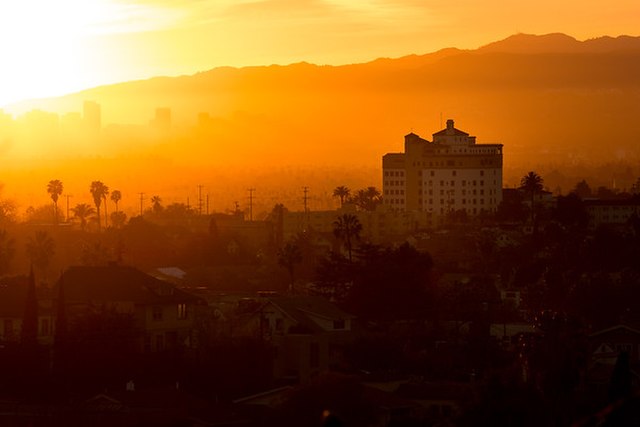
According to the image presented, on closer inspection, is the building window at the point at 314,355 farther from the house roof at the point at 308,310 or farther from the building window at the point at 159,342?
the building window at the point at 159,342

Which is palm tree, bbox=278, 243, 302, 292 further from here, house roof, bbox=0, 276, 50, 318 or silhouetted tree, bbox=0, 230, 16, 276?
house roof, bbox=0, 276, 50, 318

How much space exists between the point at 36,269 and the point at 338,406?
202ft

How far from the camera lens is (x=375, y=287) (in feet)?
251

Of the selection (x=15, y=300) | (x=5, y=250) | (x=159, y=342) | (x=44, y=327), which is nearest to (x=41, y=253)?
Answer: (x=5, y=250)

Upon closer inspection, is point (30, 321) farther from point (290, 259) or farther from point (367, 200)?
point (367, 200)

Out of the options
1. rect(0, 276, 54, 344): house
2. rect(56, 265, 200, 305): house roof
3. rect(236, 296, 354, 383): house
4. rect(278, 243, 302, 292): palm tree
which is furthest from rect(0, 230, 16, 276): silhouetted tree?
rect(56, 265, 200, 305): house roof

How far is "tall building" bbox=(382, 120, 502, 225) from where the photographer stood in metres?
169

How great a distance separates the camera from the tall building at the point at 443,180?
169000 millimetres

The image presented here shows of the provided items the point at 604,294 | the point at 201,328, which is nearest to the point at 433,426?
the point at 201,328

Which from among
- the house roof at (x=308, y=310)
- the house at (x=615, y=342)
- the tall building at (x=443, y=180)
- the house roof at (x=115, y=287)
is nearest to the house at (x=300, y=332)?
the house roof at (x=308, y=310)

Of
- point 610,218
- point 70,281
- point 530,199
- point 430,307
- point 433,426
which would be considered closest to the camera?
point 433,426

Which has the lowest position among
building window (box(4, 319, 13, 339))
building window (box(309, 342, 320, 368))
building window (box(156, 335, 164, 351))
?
building window (box(309, 342, 320, 368))

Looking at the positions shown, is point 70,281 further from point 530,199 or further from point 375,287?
point 530,199

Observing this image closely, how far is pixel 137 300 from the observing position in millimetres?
60531
